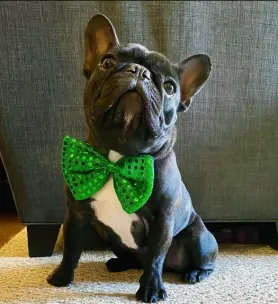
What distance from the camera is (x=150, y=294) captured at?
3.31 feet

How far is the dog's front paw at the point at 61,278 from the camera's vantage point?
1.08 m

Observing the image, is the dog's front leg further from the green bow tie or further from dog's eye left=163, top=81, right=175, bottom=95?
dog's eye left=163, top=81, right=175, bottom=95

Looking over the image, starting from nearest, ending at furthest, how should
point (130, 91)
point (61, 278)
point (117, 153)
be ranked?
point (130, 91)
point (117, 153)
point (61, 278)

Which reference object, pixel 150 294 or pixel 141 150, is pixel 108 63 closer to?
pixel 141 150

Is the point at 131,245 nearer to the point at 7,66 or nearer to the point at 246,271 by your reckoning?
the point at 246,271

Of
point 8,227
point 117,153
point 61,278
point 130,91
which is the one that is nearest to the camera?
point 130,91

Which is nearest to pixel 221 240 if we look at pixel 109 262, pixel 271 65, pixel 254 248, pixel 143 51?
pixel 254 248

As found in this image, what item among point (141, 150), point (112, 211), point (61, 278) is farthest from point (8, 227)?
point (141, 150)

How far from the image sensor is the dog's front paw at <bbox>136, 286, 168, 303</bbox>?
3.30 ft

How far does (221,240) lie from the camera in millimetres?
1460

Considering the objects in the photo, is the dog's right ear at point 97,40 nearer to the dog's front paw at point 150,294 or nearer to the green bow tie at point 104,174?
the green bow tie at point 104,174

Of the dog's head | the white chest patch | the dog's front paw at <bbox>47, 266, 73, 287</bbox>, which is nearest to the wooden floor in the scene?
the dog's front paw at <bbox>47, 266, 73, 287</bbox>

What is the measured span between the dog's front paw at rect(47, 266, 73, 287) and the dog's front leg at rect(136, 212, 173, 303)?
7.0 inches

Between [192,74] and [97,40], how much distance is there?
224mm
